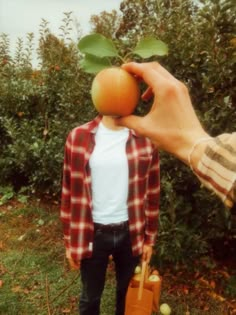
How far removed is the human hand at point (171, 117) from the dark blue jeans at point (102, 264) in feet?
4.75

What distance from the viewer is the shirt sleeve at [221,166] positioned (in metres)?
1.04

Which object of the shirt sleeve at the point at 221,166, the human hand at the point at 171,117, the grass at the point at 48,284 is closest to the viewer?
the shirt sleeve at the point at 221,166

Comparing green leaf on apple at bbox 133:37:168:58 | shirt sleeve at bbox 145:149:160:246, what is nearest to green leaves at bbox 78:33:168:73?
green leaf on apple at bbox 133:37:168:58

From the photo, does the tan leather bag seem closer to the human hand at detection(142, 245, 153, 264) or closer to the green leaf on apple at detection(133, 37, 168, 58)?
the human hand at detection(142, 245, 153, 264)

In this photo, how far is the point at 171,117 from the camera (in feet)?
3.83

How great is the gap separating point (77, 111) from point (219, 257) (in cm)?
219

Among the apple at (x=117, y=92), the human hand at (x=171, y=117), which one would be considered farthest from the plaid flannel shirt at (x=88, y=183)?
the human hand at (x=171, y=117)

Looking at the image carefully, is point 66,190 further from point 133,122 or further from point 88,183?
point 133,122

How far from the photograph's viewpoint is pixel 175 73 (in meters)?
3.88

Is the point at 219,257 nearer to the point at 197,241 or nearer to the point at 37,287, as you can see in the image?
the point at 197,241

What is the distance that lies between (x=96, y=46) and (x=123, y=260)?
154cm

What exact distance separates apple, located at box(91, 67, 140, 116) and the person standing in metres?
0.64

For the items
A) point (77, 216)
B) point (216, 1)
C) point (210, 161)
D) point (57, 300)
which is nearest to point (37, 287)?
point (57, 300)

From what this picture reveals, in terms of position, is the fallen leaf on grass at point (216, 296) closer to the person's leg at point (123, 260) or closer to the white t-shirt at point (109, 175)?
the person's leg at point (123, 260)
